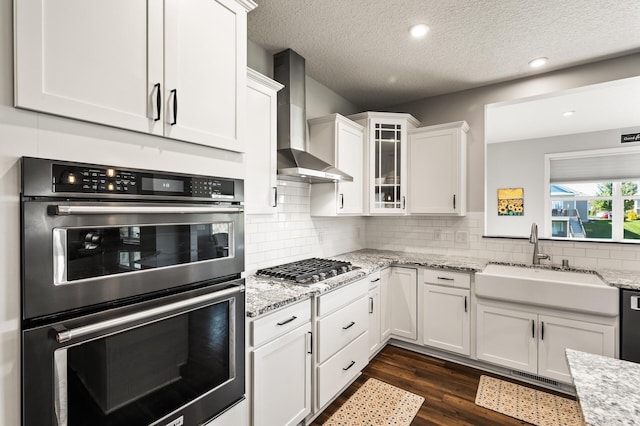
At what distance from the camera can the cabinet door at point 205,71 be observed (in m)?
1.20

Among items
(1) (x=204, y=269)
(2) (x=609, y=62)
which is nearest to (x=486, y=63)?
(2) (x=609, y=62)

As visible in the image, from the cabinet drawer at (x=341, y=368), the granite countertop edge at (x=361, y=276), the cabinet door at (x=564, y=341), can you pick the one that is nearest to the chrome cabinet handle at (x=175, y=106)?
the granite countertop edge at (x=361, y=276)

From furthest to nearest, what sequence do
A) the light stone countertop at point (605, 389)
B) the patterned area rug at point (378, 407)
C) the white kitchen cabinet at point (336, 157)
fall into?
the white kitchen cabinet at point (336, 157) → the patterned area rug at point (378, 407) → the light stone countertop at point (605, 389)

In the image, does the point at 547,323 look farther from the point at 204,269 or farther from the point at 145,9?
the point at 145,9

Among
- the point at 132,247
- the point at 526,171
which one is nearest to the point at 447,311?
the point at 132,247

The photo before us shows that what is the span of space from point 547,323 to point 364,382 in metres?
1.55

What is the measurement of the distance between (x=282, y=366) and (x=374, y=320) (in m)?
1.33

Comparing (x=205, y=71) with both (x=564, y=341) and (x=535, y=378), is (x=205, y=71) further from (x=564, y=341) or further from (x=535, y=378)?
(x=535, y=378)

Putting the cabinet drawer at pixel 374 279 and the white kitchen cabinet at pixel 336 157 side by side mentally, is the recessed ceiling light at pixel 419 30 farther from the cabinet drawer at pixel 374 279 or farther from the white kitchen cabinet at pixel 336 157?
the cabinet drawer at pixel 374 279

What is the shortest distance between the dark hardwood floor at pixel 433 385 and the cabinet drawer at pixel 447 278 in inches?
30.2

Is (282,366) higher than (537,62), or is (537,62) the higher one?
(537,62)

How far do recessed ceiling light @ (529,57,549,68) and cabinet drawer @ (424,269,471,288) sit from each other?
1.95 meters

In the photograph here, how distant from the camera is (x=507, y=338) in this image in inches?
104

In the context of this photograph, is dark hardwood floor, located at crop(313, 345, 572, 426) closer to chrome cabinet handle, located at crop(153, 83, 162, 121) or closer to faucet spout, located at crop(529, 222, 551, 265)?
faucet spout, located at crop(529, 222, 551, 265)
